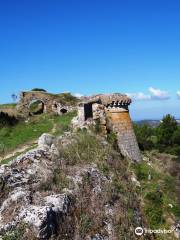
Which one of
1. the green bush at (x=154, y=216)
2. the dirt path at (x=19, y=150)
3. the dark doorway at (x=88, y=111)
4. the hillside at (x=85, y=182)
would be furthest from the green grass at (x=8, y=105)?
the green bush at (x=154, y=216)

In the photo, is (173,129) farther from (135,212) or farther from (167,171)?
(135,212)

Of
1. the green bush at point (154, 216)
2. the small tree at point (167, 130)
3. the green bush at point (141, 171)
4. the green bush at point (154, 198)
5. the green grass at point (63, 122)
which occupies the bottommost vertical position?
the green bush at point (154, 216)

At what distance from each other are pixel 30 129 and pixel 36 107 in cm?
789

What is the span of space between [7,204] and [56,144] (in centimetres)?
596

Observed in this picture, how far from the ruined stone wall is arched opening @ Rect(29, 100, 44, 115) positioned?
29.1 ft

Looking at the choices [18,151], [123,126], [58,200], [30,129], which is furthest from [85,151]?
[30,129]

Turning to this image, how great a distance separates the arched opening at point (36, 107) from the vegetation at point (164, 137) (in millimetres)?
13548

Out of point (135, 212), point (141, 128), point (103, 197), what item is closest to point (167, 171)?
point (135, 212)

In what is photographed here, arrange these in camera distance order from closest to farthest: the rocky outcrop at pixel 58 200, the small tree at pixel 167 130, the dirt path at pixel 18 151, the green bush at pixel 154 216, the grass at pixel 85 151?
the rocky outcrop at pixel 58 200, the grass at pixel 85 151, the green bush at pixel 154 216, the dirt path at pixel 18 151, the small tree at pixel 167 130

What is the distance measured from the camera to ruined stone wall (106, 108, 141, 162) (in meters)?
23.1

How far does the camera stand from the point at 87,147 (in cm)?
1812

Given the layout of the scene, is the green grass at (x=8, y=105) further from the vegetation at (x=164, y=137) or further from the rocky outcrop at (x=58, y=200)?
the rocky outcrop at (x=58, y=200)

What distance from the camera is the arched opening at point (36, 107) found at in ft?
101

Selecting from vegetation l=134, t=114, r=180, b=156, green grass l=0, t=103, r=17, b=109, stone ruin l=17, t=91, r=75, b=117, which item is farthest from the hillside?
vegetation l=134, t=114, r=180, b=156
